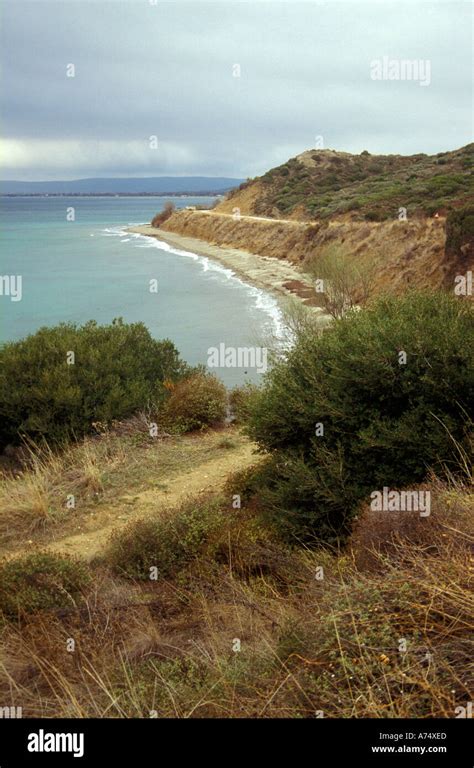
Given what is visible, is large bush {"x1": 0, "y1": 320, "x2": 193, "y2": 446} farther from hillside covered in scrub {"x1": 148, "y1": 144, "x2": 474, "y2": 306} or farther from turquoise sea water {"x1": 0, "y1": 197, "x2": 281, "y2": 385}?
turquoise sea water {"x1": 0, "y1": 197, "x2": 281, "y2": 385}

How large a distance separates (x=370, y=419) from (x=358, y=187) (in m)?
61.5

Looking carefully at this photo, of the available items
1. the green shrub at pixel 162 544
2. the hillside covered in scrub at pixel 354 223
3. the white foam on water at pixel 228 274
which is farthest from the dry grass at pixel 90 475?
the white foam on water at pixel 228 274

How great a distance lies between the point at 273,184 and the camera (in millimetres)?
79812

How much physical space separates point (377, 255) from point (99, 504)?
2551cm

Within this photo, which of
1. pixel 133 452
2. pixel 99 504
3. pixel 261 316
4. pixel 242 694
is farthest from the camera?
pixel 261 316

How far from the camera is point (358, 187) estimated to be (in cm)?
6450

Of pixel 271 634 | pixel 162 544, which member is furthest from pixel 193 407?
pixel 271 634

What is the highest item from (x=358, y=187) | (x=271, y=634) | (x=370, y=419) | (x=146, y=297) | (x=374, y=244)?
(x=358, y=187)

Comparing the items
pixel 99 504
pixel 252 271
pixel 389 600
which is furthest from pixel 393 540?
pixel 252 271

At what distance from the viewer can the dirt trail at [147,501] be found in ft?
27.8

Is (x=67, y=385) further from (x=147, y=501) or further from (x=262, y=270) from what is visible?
(x=262, y=270)

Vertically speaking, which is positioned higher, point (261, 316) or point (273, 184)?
point (273, 184)

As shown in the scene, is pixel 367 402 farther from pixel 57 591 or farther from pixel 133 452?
→ pixel 133 452

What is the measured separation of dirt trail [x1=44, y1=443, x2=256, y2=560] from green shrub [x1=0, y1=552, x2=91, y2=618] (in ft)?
4.30
